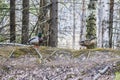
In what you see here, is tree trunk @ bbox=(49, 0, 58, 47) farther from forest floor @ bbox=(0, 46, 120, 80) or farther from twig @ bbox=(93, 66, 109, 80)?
twig @ bbox=(93, 66, 109, 80)

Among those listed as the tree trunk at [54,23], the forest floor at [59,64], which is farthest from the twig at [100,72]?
the tree trunk at [54,23]

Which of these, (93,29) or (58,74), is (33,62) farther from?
(93,29)

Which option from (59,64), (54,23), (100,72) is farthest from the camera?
(54,23)

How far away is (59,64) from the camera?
744cm

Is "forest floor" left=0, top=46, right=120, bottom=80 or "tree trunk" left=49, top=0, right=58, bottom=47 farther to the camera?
"tree trunk" left=49, top=0, right=58, bottom=47

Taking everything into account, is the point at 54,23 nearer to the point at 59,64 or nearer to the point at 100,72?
the point at 59,64

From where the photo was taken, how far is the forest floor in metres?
6.75

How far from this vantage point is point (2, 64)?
24.8 feet

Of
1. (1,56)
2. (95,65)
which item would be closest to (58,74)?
(95,65)

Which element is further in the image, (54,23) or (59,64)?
(54,23)

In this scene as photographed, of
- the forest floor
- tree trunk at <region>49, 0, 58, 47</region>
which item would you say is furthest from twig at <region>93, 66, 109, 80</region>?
tree trunk at <region>49, 0, 58, 47</region>

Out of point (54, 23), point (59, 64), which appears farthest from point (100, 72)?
point (54, 23)

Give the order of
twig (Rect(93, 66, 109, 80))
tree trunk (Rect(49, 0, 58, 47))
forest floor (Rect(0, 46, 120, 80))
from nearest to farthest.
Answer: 1. twig (Rect(93, 66, 109, 80))
2. forest floor (Rect(0, 46, 120, 80))
3. tree trunk (Rect(49, 0, 58, 47))

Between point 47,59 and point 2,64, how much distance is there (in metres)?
1.16
